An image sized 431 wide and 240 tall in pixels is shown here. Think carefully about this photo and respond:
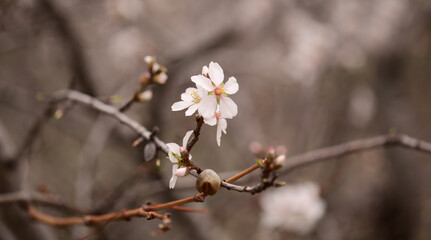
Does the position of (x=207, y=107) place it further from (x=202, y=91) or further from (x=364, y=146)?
(x=364, y=146)

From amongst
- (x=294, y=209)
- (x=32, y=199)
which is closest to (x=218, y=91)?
(x=32, y=199)

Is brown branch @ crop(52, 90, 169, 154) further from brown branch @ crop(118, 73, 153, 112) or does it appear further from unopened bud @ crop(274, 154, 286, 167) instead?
unopened bud @ crop(274, 154, 286, 167)

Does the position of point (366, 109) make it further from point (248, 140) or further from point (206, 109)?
point (206, 109)

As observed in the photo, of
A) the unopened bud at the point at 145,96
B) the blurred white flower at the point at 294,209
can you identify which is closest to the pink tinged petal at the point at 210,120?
the unopened bud at the point at 145,96

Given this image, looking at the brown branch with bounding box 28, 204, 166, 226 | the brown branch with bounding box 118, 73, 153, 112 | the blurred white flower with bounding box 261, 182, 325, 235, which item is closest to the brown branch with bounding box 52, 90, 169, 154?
the brown branch with bounding box 118, 73, 153, 112

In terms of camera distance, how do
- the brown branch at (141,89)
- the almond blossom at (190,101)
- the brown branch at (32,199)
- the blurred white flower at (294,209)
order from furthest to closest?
the blurred white flower at (294,209) < the brown branch at (32,199) < the brown branch at (141,89) < the almond blossom at (190,101)

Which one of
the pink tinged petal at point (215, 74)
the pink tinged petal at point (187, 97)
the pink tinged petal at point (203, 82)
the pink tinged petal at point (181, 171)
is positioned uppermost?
the pink tinged petal at point (215, 74)

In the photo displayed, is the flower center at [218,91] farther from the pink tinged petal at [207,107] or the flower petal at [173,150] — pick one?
the flower petal at [173,150]
